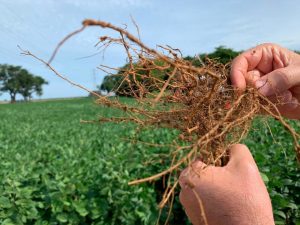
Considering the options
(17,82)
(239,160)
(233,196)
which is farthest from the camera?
(17,82)

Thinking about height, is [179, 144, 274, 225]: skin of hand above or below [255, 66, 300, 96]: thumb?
below

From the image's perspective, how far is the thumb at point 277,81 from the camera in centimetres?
185

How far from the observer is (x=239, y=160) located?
1450 millimetres

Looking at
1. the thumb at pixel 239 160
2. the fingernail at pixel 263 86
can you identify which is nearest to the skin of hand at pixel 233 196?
the thumb at pixel 239 160

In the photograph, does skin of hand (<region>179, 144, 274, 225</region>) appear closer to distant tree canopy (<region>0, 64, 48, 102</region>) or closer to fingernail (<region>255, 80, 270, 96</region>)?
fingernail (<region>255, 80, 270, 96</region>)

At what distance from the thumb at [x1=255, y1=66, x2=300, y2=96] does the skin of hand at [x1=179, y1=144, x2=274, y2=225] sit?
550 mm

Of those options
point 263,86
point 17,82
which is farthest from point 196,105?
point 17,82

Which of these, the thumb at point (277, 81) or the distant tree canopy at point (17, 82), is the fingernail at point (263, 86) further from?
the distant tree canopy at point (17, 82)

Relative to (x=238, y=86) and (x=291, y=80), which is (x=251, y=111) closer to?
(x=238, y=86)

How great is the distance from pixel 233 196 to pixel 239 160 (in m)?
0.16

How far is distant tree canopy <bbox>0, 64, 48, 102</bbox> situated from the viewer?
79438 millimetres

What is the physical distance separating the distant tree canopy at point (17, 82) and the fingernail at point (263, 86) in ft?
261

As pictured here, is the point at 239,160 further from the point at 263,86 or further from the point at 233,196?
the point at 263,86

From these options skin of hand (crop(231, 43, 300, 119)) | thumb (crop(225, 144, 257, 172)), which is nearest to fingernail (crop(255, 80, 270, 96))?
skin of hand (crop(231, 43, 300, 119))
